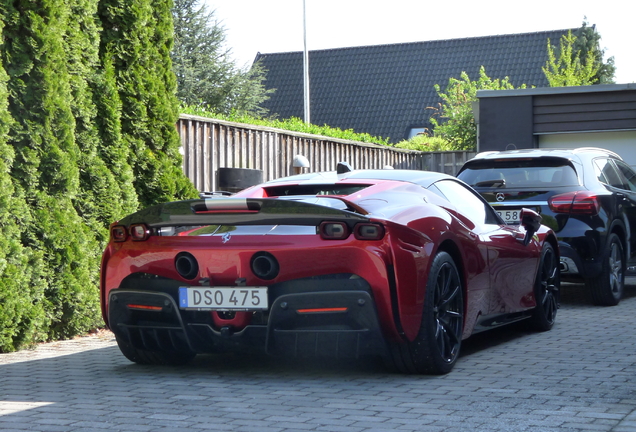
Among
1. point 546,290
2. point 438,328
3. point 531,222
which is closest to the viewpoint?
point 438,328

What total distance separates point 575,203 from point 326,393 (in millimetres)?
5127

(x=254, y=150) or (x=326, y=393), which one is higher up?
Result: (x=254, y=150)

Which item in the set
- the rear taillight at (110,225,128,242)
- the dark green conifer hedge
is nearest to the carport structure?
the dark green conifer hedge

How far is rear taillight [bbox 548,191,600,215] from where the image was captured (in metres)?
9.47

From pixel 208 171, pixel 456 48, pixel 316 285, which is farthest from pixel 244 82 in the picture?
pixel 316 285

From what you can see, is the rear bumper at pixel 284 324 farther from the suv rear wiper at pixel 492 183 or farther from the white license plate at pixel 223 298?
the suv rear wiper at pixel 492 183

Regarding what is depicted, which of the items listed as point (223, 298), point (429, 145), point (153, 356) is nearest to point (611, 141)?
point (153, 356)

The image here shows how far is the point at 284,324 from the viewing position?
529 centimetres

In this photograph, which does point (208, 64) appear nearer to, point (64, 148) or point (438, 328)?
point (64, 148)

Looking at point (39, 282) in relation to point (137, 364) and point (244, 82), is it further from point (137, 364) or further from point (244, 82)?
point (244, 82)

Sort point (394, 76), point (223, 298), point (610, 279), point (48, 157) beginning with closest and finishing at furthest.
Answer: point (223, 298) < point (48, 157) < point (610, 279) < point (394, 76)

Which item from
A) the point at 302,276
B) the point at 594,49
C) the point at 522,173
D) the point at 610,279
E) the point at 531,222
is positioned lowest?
the point at 610,279

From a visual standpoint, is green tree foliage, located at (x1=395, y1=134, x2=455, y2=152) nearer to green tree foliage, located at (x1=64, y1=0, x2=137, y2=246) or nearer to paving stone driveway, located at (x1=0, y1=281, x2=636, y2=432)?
green tree foliage, located at (x1=64, y1=0, x2=137, y2=246)

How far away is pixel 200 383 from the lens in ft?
18.3
